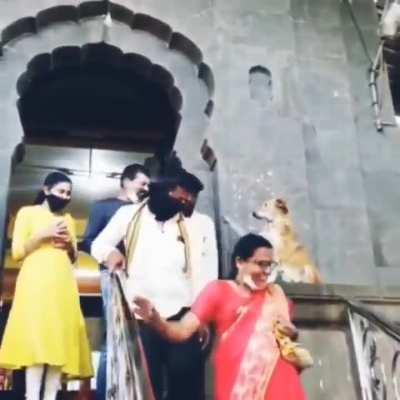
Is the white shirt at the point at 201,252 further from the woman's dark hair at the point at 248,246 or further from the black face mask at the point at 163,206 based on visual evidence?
the woman's dark hair at the point at 248,246

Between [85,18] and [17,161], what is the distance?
6.13 ft

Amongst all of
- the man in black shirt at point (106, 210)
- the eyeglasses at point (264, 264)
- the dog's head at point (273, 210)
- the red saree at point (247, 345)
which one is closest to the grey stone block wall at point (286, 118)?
the dog's head at point (273, 210)

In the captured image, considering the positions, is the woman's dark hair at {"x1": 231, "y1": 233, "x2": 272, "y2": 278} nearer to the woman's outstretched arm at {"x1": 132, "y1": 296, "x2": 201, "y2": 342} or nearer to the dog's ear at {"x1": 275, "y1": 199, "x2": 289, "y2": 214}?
the woman's outstretched arm at {"x1": 132, "y1": 296, "x2": 201, "y2": 342}

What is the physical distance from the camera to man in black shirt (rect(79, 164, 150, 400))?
5293 millimetres

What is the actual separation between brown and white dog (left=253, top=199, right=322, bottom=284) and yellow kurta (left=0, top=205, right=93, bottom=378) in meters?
1.68

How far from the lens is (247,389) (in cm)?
433

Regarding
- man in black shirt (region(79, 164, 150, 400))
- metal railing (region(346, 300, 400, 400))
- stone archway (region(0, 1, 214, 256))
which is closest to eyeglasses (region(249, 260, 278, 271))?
metal railing (region(346, 300, 400, 400))

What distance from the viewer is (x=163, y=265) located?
16.7ft

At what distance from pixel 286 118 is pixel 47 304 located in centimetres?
347

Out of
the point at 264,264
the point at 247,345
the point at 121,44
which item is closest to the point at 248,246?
the point at 264,264

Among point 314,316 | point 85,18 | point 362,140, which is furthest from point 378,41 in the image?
point 314,316

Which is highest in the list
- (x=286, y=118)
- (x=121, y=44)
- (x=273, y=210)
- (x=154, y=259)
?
(x=121, y=44)

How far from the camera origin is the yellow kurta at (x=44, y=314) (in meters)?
4.75

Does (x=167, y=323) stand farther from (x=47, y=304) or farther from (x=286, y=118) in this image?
(x=286, y=118)
